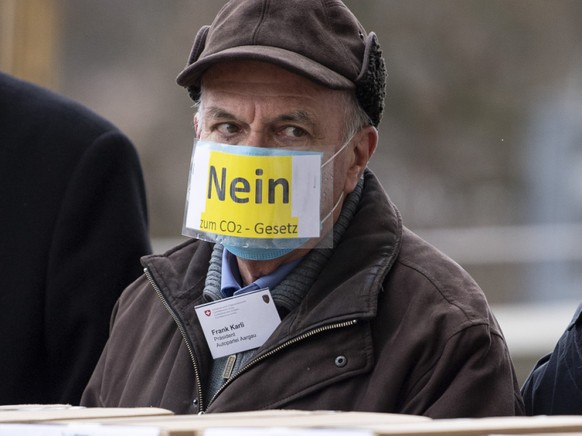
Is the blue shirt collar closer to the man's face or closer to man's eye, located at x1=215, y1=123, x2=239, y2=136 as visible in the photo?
the man's face

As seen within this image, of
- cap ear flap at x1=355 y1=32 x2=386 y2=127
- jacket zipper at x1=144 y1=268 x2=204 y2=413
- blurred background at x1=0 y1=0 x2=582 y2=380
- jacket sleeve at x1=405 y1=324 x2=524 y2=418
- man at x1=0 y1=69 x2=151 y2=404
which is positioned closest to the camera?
jacket sleeve at x1=405 y1=324 x2=524 y2=418

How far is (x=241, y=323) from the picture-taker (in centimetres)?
276

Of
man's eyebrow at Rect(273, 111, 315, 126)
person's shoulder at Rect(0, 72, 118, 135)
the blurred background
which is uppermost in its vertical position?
man's eyebrow at Rect(273, 111, 315, 126)

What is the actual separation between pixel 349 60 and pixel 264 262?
0.52 m

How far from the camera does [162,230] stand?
53.8ft

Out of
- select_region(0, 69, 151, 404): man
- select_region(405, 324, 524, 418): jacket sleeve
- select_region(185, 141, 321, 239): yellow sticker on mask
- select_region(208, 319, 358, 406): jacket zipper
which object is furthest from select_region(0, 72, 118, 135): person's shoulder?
select_region(405, 324, 524, 418): jacket sleeve

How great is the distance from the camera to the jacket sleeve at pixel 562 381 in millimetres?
2557

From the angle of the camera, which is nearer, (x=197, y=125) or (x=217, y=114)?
(x=217, y=114)

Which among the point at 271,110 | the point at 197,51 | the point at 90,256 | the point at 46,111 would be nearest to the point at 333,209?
the point at 271,110

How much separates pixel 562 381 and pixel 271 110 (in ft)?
2.89

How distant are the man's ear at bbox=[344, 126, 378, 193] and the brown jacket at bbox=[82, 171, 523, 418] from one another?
0.06m

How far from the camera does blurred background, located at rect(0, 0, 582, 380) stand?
14016 millimetres

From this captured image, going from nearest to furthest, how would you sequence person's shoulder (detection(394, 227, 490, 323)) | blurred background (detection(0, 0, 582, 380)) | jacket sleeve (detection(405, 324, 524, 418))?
jacket sleeve (detection(405, 324, 524, 418)) → person's shoulder (detection(394, 227, 490, 323)) → blurred background (detection(0, 0, 582, 380))

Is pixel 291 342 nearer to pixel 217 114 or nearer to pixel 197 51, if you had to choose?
pixel 217 114
